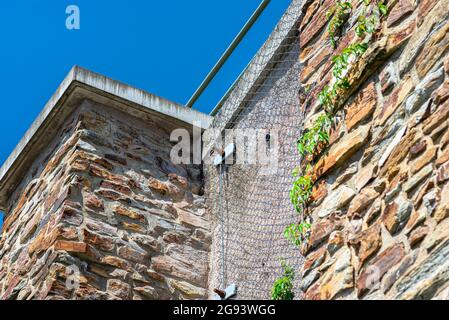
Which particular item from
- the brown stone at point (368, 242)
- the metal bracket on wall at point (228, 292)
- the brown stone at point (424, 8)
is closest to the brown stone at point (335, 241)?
the brown stone at point (368, 242)

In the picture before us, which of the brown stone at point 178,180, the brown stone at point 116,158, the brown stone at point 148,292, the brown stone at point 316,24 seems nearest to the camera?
the brown stone at point 316,24

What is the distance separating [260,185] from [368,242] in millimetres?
2201

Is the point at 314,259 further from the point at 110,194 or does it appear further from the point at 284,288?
the point at 110,194

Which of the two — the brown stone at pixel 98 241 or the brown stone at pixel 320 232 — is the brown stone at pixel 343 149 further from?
the brown stone at pixel 98 241

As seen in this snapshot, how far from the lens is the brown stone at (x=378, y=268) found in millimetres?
2955

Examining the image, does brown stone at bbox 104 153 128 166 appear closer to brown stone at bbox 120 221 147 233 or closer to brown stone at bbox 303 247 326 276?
brown stone at bbox 120 221 147 233

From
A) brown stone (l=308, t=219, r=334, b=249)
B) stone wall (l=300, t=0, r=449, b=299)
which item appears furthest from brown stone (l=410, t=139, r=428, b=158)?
brown stone (l=308, t=219, r=334, b=249)

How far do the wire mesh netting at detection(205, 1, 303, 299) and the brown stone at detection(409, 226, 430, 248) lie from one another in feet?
5.81

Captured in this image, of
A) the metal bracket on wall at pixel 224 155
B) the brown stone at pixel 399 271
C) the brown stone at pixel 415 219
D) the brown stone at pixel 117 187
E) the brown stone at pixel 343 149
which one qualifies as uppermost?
the metal bracket on wall at pixel 224 155

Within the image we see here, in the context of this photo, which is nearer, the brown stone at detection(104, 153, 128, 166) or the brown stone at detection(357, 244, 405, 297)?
the brown stone at detection(357, 244, 405, 297)

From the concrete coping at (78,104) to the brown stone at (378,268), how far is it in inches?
116

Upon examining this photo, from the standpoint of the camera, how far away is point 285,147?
5141mm

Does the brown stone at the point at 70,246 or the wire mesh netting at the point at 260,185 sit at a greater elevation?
the wire mesh netting at the point at 260,185

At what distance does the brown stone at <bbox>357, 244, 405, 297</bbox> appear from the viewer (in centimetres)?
296
